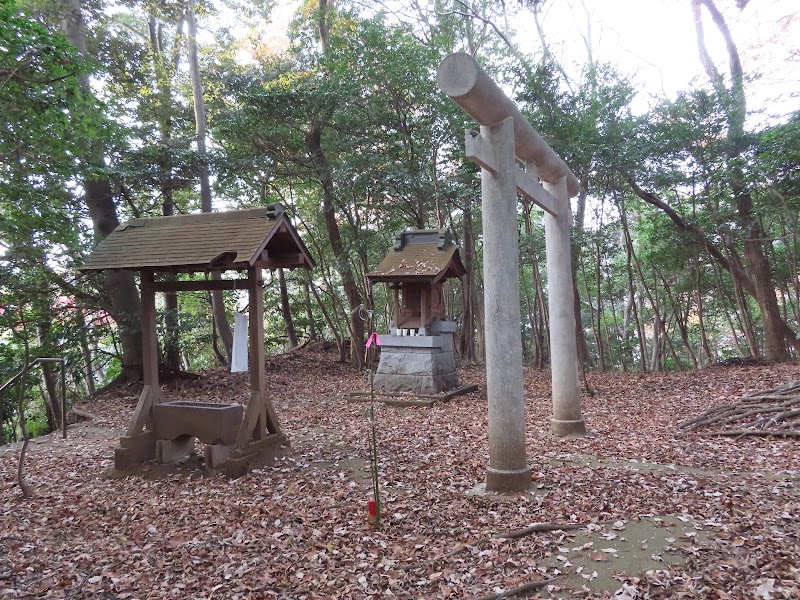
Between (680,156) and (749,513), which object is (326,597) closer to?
(749,513)

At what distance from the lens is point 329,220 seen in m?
15.3

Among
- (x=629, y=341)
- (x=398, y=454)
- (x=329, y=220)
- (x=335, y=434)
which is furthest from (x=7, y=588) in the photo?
(x=629, y=341)

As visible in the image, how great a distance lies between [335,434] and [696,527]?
4.91 meters

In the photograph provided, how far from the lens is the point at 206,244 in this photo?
237 inches

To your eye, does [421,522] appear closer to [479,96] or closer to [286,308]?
[479,96]

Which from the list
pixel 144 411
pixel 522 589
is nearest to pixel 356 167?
pixel 144 411

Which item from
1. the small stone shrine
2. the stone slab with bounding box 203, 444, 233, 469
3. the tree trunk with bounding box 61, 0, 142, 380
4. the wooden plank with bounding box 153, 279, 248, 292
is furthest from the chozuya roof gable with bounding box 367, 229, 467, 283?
the tree trunk with bounding box 61, 0, 142, 380

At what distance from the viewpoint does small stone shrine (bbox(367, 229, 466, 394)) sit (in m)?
10.2

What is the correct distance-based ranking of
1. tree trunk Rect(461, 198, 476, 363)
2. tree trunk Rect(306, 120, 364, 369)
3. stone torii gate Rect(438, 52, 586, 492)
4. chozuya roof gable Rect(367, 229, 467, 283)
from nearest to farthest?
stone torii gate Rect(438, 52, 586, 492) → chozuya roof gable Rect(367, 229, 467, 283) → tree trunk Rect(306, 120, 364, 369) → tree trunk Rect(461, 198, 476, 363)

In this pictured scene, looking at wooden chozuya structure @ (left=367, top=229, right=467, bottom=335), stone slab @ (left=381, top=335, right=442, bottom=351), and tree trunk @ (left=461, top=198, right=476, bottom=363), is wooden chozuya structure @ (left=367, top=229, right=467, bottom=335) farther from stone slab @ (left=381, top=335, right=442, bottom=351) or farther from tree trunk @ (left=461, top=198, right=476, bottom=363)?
tree trunk @ (left=461, top=198, right=476, bottom=363)

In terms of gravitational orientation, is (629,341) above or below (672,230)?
below

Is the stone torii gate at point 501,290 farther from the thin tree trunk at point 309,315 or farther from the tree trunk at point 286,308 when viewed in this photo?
the thin tree trunk at point 309,315

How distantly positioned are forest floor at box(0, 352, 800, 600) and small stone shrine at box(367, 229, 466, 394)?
2.85m

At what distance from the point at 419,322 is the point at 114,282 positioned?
723cm
